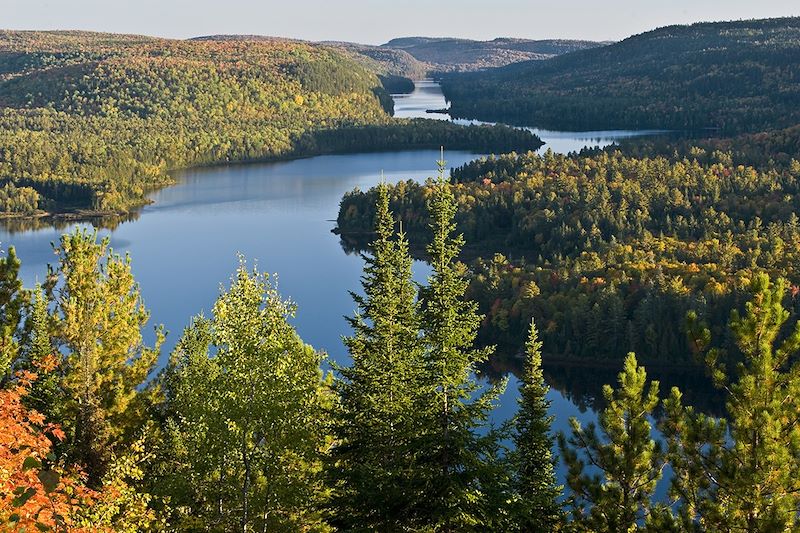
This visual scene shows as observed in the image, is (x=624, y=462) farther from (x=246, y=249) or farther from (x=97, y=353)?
(x=246, y=249)

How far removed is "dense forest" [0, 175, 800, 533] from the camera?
1791 centimetres

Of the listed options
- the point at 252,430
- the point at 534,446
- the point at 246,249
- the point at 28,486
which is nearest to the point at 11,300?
the point at 252,430

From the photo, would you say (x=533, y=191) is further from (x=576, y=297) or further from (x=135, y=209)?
(x=135, y=209)

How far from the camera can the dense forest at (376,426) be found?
17.9 meters

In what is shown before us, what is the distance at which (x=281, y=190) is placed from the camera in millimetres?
177500

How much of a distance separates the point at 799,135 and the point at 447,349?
15239 centimetres

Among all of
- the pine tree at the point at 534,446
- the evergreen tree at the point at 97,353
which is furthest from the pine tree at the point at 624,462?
the evergreen tree at the point at 97,353

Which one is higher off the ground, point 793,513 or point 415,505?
point 793,513

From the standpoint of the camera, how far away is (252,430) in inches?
958

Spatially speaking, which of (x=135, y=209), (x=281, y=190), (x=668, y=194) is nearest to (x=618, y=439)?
(x=668, y=194)

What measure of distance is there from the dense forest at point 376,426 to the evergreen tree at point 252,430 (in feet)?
0.23

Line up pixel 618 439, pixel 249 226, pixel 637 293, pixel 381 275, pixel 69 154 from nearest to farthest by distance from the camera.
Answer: pixel 618 439, pixel 381 275, pixel 637 293, pixel 249 226, pixel 69 154

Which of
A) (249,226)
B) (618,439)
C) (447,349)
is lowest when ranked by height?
(249,226)

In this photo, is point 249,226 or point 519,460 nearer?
point 519,460
